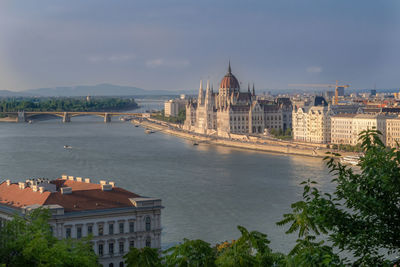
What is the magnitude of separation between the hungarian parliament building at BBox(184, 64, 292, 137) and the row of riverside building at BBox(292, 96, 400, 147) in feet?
16.6

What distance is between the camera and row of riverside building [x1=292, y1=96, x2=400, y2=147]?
30234mm

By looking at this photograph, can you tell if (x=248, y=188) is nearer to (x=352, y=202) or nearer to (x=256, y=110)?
(x=352, y=202)

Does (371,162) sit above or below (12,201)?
above

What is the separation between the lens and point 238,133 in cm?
4259

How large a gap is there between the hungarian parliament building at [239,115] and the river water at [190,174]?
690 centimetres

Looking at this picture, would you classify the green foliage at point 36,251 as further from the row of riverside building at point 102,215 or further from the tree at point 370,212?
the row of riverside building at point 102,215

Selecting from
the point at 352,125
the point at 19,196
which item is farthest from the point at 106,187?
the point at 352,125

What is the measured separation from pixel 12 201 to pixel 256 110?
110 ft

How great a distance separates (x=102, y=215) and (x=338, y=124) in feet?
80.2

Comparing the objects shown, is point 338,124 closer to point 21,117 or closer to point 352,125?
point 352,125

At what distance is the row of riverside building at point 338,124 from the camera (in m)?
30.2

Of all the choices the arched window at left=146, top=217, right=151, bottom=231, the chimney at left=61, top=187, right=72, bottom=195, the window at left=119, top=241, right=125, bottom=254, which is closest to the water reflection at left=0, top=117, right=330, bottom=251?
the arched window at left=146, top=217, right=151, bottom=231

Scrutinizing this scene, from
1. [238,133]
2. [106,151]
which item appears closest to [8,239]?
[106,151]

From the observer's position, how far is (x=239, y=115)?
44156 mm
